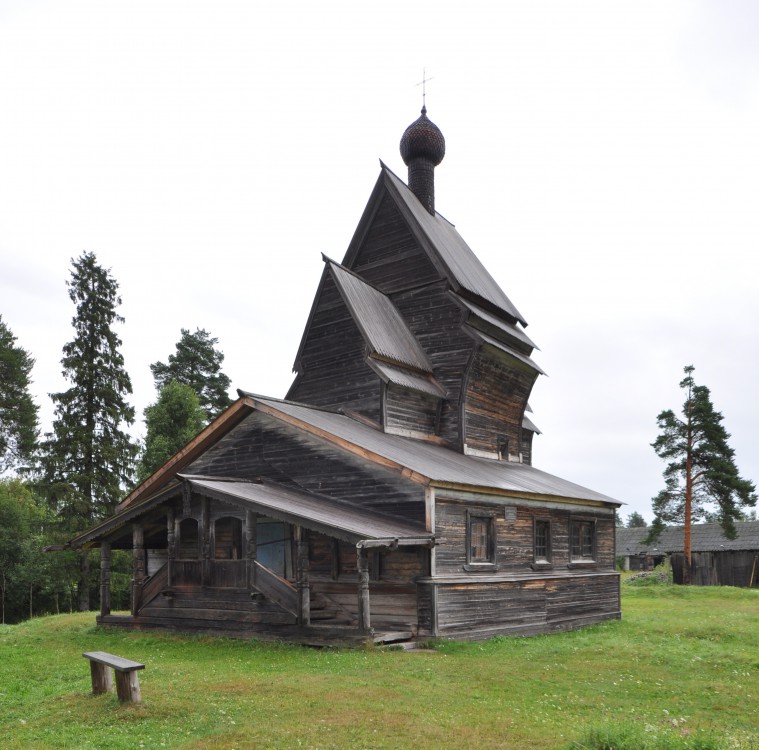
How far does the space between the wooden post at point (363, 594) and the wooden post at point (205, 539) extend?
3.97 m

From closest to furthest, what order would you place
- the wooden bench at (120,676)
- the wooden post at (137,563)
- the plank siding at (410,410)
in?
1. the wooden bench at (120,676)
2. the wooden post at (137,563)
3. the plank siding at (410,410)

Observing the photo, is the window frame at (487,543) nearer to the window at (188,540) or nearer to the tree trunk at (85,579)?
the window at (188,540)

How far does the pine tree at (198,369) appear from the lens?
52750mm

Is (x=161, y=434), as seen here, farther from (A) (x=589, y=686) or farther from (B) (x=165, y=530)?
(A) (x=589, y=686)

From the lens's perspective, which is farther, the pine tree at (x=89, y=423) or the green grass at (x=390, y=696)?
the pine tree at (x=89, y=423)

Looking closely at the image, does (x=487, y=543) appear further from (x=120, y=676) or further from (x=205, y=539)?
(x=120, y=676)

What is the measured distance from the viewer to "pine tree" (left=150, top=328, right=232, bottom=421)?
52750 millimetres

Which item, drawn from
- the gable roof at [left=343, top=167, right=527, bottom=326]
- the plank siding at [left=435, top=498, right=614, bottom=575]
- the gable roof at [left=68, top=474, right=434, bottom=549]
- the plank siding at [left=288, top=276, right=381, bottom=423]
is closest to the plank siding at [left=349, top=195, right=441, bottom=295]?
the gable roof at [left=343, top=167, right=527, bottom=326]

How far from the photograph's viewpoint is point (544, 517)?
75.7 ft

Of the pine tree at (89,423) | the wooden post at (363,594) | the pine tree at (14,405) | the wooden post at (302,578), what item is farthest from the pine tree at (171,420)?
the wooden post at (363,594)

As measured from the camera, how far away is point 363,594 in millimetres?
16250

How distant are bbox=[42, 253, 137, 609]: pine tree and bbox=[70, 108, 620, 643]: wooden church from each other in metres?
11.3

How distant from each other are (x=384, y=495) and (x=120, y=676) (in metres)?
9.14

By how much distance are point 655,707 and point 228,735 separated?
614cm
